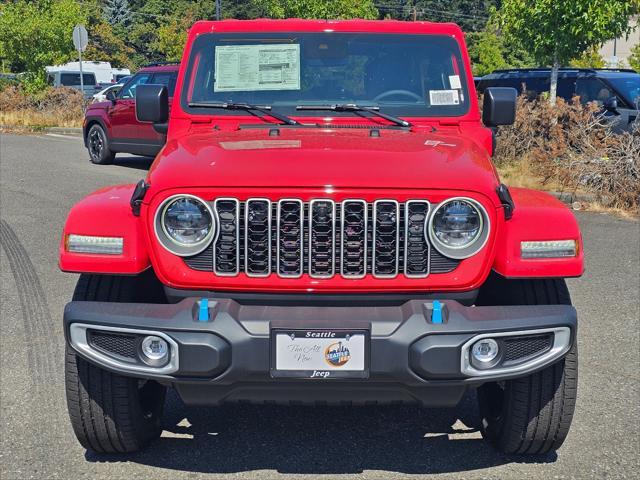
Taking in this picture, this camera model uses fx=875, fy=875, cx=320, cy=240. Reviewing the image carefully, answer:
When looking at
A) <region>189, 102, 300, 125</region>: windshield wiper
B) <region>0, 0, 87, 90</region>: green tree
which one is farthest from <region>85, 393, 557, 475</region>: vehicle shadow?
<region>0, 0, 87, 90</region>: green tree

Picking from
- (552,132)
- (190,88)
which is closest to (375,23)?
(190,88)

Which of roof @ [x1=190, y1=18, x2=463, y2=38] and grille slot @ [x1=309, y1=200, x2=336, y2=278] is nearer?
grille slot @ [x1=309, y1=200, x2=336, y2=278]

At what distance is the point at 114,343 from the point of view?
3.41 metres

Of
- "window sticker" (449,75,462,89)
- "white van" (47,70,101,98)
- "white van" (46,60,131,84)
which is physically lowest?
"white van" (46,60,131,84)

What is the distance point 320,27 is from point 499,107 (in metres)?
1.09

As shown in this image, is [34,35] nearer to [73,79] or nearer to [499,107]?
[73,79]

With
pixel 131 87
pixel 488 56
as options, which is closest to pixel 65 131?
pixel 131 87

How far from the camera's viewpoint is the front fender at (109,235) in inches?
138

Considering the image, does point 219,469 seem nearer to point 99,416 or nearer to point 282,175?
point 99,416

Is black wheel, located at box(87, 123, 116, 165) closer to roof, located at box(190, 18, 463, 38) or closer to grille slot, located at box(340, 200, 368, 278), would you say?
roof, located at box(190, 18, 463, 38)

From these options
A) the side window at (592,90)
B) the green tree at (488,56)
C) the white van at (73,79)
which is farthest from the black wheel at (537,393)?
the green tree at (488,56)

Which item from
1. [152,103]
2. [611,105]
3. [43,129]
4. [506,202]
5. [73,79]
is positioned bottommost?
[73,79]

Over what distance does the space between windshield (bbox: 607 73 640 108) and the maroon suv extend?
7763 millimetres

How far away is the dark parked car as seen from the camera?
14.8m
